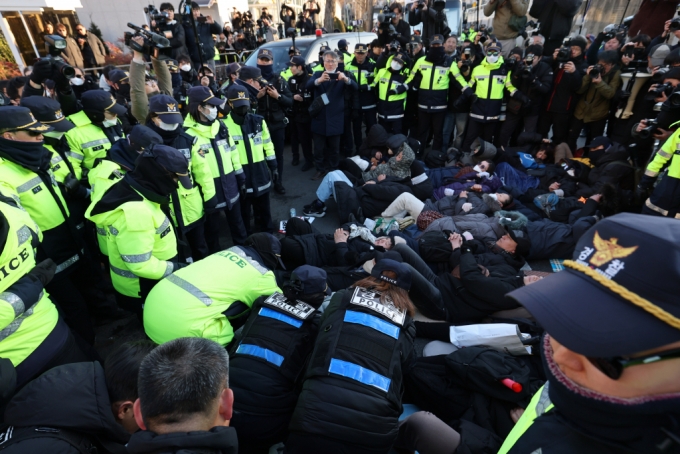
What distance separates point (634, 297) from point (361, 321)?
155cm

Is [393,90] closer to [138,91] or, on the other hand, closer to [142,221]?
[138,91]

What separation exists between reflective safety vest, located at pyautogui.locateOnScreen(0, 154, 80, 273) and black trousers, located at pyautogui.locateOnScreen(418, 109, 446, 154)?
18.7ft

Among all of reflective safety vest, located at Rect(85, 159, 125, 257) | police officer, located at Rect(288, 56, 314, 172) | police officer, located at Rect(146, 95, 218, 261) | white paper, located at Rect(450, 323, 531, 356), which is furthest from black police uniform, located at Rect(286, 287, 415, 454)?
police officer, located at Rect(288, 56, 314, 172)

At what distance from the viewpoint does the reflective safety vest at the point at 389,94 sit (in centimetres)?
647

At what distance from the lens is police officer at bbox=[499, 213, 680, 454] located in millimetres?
695

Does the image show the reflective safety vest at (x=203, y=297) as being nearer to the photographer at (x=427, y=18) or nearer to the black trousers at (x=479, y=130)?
the black trousers at (x=479, y=130)

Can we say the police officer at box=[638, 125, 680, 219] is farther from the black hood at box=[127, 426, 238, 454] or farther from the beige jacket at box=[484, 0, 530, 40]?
the beige jacket at box=[484, 0, 530, 40]

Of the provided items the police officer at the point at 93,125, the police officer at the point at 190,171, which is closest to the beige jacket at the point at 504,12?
the police officer at the point at 190,171

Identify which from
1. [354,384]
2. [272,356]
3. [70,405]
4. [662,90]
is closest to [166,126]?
[272,356]

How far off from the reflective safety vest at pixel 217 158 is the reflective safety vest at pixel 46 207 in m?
1.17

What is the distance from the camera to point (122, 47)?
14352 millimetres

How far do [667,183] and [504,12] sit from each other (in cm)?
572

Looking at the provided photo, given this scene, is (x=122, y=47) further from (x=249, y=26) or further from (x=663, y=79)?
(x=663, y=79)

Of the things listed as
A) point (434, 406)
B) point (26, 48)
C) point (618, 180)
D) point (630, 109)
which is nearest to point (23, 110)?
point (434, 406)
